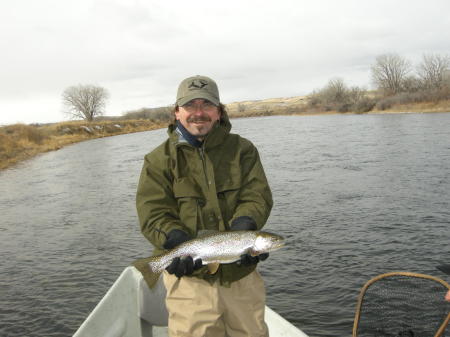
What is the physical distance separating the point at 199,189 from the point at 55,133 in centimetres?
6332

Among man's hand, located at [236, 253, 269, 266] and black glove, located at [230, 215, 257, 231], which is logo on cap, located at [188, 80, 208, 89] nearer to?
black glove, located at [230, 215, 257, 231]

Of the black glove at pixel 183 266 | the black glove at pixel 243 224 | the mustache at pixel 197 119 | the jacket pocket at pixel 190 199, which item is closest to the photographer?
the black glove at pixel 183 266

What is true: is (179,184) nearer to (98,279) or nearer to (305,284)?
(305,284)

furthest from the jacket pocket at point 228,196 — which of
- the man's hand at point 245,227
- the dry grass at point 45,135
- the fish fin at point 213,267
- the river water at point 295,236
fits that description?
the dry grass at point 45,135

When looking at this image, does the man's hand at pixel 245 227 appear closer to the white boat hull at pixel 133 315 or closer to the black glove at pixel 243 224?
the black glove at pixel 243 224

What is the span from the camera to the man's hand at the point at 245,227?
3361 millimetres

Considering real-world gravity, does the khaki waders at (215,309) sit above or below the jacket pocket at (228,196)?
below

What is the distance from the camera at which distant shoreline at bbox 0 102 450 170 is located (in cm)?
3850

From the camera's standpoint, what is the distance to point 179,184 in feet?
11.4

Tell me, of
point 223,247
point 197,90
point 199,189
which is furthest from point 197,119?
point 223,247

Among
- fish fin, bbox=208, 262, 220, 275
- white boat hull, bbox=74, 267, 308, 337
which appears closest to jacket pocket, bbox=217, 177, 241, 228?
fish fin, bbox=208, 262, 220, 275

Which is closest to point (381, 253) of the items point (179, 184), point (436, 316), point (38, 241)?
point (436, 316)

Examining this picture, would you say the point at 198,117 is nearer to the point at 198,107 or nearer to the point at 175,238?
the point at 198,107

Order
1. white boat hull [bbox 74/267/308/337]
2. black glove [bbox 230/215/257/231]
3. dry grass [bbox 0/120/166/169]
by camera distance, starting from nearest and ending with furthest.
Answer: black glove [bbox 230/215/257/231] → white boat hull [bbox 74/267/308/337] → dry grass [bbox 0/120/166/169]
